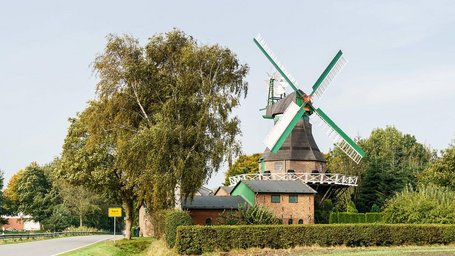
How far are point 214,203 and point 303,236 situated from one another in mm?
13947

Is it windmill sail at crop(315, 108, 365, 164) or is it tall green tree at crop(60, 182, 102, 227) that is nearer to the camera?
windmill sail at crop(315, 108, 365, 164)

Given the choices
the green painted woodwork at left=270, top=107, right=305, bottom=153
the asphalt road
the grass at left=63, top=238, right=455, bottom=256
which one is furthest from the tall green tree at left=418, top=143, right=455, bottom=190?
the asphalt road

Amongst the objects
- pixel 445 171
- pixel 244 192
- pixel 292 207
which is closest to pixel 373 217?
pixel 445 171

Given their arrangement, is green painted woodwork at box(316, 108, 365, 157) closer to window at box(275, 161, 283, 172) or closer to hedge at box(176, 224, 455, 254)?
window at box(275, 161, 283, 172)

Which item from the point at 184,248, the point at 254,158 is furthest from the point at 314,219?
the point at 254,158

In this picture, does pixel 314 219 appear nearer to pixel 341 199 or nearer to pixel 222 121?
pixel 341 199

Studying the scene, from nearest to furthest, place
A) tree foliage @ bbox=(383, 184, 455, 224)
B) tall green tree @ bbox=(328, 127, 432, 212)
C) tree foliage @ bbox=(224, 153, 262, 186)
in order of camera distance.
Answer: tree foliage @ bbox=(383, 184, 455, 224)
tall green tree @ bbox=(328, 127, 432, 212)
tree foliage @ bbox=(224, 153, 262, 186)

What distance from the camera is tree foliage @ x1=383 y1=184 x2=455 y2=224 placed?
4134 cm

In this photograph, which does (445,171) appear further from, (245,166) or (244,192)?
(245,166)

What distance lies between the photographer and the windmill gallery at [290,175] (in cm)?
4772

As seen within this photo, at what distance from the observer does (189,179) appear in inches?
1436

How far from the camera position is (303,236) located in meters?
34.6

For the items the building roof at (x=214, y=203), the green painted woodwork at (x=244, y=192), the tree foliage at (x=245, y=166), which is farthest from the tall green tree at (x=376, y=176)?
the building roof at (x=214, y=203)

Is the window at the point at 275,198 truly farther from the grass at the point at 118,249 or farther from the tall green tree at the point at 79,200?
the tall green tree at the point at 79,200
